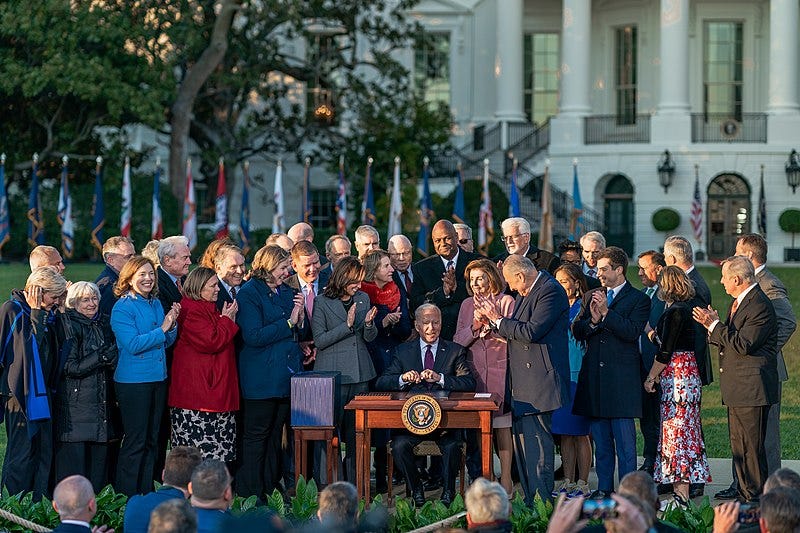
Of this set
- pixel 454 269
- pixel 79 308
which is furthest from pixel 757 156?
pixel 79 308

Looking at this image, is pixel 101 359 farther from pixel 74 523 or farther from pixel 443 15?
pixel 443 15

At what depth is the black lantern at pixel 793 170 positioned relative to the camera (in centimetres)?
4306

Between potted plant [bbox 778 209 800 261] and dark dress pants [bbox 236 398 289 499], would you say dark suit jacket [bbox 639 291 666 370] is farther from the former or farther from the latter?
potted plant [bbox 778 209 800 261]

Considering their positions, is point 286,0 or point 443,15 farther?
point 443,15

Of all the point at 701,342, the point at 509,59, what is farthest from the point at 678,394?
the point at 509,59

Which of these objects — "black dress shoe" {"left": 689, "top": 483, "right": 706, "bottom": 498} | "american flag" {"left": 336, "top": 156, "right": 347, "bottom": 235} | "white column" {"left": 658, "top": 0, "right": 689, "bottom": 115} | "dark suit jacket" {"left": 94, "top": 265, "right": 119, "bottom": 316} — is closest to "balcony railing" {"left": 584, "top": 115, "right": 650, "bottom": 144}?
"white column" {"left": 658, "top": 0, "right": 689, "bottom": 115}

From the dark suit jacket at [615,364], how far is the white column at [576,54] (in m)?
33.5

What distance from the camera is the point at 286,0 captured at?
37.9m

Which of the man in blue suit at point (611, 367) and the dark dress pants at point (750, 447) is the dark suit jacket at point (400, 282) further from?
the dark dress pants at point (750, 447)

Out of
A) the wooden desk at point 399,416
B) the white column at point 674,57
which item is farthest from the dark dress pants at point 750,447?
the white column at point 674,57

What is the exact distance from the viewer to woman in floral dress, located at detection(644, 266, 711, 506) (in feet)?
37.3

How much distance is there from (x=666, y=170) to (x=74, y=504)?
37045 millimetres

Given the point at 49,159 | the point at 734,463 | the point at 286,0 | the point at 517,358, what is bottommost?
the point at 734,463

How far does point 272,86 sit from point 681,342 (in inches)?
1341
